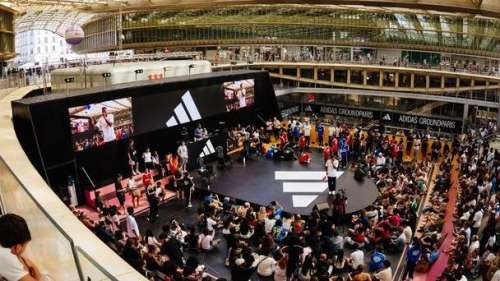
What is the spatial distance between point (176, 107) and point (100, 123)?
→ 399 centimetres

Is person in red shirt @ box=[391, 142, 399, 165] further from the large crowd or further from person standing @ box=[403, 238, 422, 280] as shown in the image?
person standing @ box=[403, 238, 422, 280]

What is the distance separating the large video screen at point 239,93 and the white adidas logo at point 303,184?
5377mm

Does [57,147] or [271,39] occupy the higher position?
[271,39]

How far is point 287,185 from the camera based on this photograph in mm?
16609

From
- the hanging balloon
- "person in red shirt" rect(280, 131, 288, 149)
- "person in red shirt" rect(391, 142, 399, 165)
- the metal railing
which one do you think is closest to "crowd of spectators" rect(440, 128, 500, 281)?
"person in red shirt" rect(391, 142, 399, 165)

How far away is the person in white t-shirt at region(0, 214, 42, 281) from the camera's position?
238cm

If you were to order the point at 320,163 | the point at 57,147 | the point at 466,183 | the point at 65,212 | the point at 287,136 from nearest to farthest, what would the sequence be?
the point at 65,212 → the point at 57,147 → the point at 466,183 → the point at 320,163 → the point at 287,136

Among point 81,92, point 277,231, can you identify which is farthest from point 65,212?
point 81,92

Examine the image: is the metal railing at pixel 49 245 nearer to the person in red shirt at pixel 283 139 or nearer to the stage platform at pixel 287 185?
the stage platform at pixel 287 185

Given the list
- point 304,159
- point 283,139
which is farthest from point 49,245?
point 283,139

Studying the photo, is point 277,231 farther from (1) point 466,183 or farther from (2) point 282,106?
(2) point 282,106

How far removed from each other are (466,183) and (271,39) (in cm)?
3059

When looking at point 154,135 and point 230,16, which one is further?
point 230,16

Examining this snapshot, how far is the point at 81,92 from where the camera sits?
1530cm
